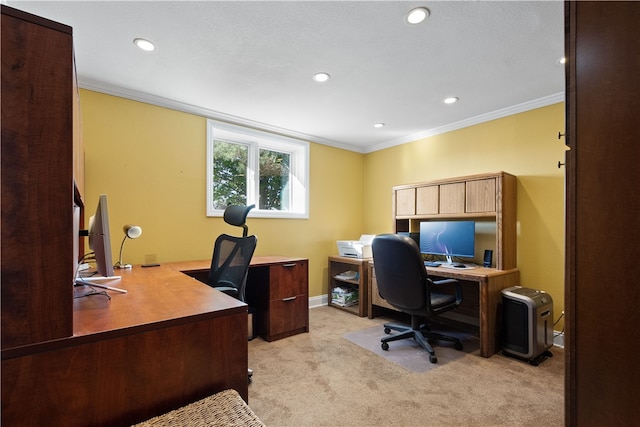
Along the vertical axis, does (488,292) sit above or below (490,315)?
above

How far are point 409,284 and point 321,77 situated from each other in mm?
1858

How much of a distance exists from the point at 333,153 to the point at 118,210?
2757 millimetres

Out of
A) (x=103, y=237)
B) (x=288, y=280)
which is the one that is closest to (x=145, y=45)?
(x=103, y=237)

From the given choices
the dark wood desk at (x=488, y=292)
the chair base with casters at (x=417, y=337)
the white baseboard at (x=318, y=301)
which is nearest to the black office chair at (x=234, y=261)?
the chair base with casters at (x=417, y=337)

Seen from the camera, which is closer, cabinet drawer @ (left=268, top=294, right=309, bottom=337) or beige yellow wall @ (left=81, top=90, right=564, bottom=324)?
beige yellow wall @ (left=81, top=90, right=564, bottom=324)

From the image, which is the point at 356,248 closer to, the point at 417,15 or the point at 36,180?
the point at 417,15

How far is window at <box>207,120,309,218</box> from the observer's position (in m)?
3.31

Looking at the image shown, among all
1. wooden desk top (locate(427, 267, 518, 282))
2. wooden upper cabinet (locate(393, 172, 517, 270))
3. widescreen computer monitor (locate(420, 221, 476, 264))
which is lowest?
wooden desk top (locate(427, 267, 518, 282))

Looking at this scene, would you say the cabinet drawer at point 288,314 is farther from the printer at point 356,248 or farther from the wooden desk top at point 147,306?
the wooden desk top at point 147,306

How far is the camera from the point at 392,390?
77.2 inches

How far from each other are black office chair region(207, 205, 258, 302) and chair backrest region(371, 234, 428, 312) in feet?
3.62

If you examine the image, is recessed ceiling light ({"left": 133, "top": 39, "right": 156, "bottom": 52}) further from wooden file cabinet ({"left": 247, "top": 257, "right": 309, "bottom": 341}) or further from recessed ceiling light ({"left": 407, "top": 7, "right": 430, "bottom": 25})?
wooden file cabinet ({"left": 247, "top": 257, "right": 309, "bottom": 341})

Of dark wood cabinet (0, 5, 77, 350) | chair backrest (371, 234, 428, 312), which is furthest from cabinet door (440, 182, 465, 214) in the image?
dark wood cabinet (0, 5, 77, 350)

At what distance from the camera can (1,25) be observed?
2.44 ft
